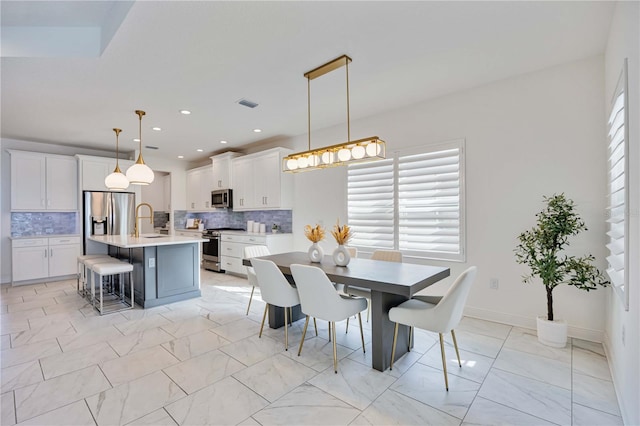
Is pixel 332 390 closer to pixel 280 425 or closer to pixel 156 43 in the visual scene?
pixel 280 425

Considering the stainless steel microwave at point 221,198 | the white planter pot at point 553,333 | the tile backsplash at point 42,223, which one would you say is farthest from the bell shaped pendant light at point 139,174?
the white planter pot at point 553,333

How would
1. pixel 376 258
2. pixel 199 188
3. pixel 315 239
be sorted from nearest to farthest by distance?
1. pixel 315 239
2. pixel 376 258
3. pixel 199 188

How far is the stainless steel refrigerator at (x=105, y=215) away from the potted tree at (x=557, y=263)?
681 cm

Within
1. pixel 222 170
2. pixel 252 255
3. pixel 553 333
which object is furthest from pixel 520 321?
pixel 222 170

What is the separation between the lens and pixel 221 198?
6695 millimetres

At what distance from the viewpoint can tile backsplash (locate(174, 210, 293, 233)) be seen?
6.05m

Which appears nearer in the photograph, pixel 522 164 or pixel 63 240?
pixel 522 164

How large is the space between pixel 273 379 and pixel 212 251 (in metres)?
4.72

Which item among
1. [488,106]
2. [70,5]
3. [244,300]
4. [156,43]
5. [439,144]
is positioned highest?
[70,5]

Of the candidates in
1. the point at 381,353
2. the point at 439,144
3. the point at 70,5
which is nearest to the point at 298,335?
the point at 381,353

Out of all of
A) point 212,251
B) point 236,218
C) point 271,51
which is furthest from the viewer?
point 236,218

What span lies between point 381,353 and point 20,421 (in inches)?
93.8

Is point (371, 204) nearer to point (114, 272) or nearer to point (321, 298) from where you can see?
point (321, 298)

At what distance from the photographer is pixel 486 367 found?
97.3 inches
